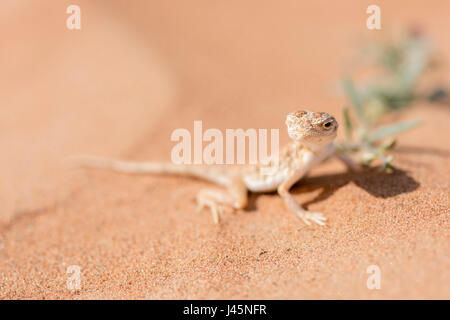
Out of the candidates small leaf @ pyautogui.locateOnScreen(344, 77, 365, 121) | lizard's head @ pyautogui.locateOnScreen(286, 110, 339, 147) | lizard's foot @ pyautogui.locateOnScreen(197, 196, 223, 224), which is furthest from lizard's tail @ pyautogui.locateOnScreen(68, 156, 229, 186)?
small leaf @ pyautogui.locateOnScreen(344, 77, 365, 121)

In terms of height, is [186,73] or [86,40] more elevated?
[86,40]

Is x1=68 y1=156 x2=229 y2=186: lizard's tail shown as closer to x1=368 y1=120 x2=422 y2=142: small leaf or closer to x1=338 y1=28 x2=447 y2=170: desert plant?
x1=368 y1=120 x2=422 y2=142: small leaf

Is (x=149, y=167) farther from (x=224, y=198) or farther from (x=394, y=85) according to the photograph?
(x=394, y=85)

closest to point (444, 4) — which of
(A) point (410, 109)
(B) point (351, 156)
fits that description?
(A) point (410, 109)

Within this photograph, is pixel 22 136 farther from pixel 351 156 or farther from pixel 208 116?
pixel 351 156

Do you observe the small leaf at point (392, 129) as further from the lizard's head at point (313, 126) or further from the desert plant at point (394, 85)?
the lizard's head at point (313, 126)

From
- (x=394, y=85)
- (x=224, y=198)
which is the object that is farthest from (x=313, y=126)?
(x=394, y=85)

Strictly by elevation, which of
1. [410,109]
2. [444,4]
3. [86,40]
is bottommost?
[410,109]
